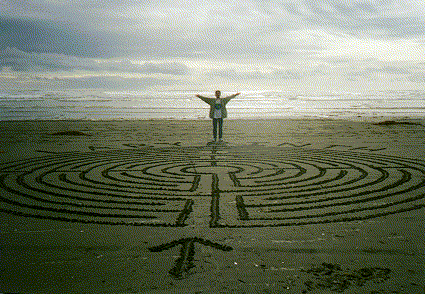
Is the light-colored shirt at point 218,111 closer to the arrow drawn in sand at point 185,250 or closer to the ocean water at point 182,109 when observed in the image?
the arrow drawn in sand at point 185,250

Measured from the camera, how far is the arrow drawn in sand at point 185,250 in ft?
11.9

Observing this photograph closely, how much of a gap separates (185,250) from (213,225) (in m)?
0.81

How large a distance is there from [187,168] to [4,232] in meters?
4.32

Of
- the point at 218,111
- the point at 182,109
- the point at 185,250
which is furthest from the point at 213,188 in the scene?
the point at 182,109

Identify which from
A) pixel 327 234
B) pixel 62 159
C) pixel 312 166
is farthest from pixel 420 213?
pixel 62 159

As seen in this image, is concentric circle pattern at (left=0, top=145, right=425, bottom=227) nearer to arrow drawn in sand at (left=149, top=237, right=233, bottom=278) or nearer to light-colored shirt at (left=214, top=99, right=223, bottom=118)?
arrow drawn in sand at (left=149, top=237, right=233, bottom=278)

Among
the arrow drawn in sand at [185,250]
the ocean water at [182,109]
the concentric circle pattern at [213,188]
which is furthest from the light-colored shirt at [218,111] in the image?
the ocean water at [182,109]

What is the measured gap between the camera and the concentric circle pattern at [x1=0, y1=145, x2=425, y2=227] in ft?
17.2

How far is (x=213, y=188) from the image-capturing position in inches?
266

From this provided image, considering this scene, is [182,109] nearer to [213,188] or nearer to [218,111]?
[218,111]

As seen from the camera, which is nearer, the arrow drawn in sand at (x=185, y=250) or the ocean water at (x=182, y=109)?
the arrow drawn in sand at (x=185, y=250)

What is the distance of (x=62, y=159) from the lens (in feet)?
32.6

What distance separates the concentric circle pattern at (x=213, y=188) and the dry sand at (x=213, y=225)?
0.08 ft

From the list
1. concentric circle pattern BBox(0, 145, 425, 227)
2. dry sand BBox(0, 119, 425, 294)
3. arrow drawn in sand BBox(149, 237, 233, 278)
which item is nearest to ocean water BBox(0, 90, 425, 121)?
concentric circle pattern BBox(0, 145, 425, 227)
